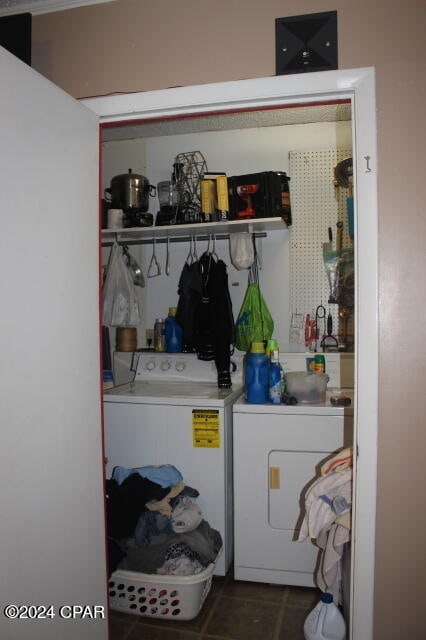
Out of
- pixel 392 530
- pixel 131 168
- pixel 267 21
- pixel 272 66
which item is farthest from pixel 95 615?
pixel 131 168

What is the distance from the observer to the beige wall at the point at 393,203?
4.12 ft

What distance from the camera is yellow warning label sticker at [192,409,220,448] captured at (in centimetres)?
226

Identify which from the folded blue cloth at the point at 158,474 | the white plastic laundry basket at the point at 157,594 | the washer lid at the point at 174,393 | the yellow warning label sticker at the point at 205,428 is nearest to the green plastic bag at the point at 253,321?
the washer lid at the point at 174,393

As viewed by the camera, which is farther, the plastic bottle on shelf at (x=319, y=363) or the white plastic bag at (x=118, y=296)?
the white plastic bag at (x=118, y=296)

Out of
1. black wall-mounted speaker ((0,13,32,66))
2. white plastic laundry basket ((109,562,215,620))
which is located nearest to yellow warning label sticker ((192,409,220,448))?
white plastic laundry basket ((109,562,215,620))

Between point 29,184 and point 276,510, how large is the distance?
6.28 feet

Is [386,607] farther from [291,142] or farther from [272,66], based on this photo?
[291,142]

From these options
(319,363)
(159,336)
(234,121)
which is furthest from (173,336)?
(234,121)

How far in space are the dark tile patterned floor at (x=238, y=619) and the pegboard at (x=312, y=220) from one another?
1582 mm

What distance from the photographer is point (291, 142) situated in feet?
9.68

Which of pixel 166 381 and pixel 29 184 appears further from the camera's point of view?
pixel 166 381

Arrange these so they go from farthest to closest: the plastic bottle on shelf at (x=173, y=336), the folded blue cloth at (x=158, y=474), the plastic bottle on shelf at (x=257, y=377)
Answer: the plastic bottle on shelf at (x=173, y=336), the plastic bottle on shelf at (x=257, y=377), the folded blue cloth at (x=158, y=474)

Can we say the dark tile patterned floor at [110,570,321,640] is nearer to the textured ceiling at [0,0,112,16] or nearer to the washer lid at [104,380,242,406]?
the washer lid at [104,380,242,406]

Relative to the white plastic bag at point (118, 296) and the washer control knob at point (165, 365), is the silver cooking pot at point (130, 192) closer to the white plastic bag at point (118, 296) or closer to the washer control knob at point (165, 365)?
the white plastic bag at point (118, 296)
